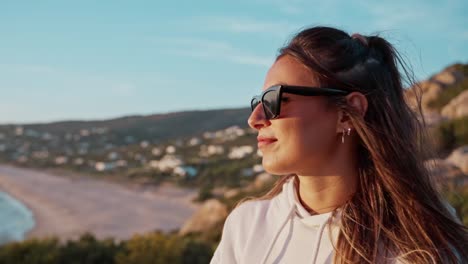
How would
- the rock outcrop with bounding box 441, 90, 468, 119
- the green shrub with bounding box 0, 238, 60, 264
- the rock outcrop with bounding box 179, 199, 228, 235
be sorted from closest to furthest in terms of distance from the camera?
the green shrub with bounding box 0, 238, 60, 264 < the rock outcrop with bounding box 179, 199, 228, 235 < the rock outcrop with bounding box 441, 90, 468, 119

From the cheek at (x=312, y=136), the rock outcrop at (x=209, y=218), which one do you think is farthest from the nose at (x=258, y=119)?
the rock outcrop at (x=209, y=218)

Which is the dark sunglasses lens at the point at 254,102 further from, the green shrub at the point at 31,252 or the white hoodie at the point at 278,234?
the green shrub at the point at 31,252

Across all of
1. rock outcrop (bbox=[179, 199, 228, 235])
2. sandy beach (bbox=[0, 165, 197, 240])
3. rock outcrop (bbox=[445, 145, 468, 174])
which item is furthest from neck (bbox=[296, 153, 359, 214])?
sandy beach (bbox=[0, 165, 197, 240])

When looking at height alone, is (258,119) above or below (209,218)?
above

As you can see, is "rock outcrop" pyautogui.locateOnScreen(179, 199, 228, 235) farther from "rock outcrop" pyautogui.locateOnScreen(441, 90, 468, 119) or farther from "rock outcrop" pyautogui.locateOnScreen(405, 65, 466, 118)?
"rock outcrop" pyautogui.locateOnScreen(405, 65, 466, 118)

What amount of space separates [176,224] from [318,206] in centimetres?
2026

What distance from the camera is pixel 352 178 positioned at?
176cm

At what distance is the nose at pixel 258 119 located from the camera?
1.80 m

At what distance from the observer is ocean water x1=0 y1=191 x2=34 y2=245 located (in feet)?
64.1

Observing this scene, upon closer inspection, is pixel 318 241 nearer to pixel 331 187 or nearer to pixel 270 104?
pixel 331 187

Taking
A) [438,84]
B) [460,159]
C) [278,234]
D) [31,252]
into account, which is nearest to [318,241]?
[278,234]

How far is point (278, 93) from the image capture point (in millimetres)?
1738

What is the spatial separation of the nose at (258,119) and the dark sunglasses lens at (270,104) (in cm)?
2

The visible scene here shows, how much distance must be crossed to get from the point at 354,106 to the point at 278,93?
26 centimetres
